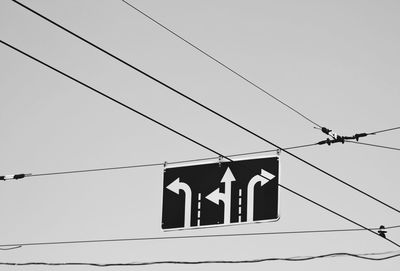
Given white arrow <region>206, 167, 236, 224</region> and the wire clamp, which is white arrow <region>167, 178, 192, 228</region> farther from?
the wire clamp

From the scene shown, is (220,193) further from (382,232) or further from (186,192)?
(382,232)

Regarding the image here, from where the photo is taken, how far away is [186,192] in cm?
1173

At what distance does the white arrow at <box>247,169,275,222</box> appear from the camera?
11.3 meters

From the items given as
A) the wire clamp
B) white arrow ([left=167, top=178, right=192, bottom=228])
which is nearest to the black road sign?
white arrow ([left=167, top=178, right=192, bottom=228])

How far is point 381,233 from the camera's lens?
14211mm

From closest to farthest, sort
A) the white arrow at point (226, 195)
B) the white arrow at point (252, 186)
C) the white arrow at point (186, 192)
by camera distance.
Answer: the white arrow at point (252, 186), the white arrow at point (226, 195), the white arrow at point (186, 192)

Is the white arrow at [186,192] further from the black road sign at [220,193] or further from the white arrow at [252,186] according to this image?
the white arrow at [252,186]

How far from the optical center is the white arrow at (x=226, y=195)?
11.5 m

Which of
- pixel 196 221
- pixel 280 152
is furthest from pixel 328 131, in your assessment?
pixel 196 221

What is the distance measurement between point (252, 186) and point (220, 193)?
0.43m

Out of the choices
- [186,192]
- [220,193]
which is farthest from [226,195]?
[186,192]

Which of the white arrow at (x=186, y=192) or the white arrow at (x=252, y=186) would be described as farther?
the white arrow at (x=186, y=192)

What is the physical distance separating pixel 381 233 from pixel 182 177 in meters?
3.83

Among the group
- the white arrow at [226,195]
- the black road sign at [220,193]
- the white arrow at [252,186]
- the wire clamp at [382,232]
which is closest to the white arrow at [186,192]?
the black road sign at [220,193]
